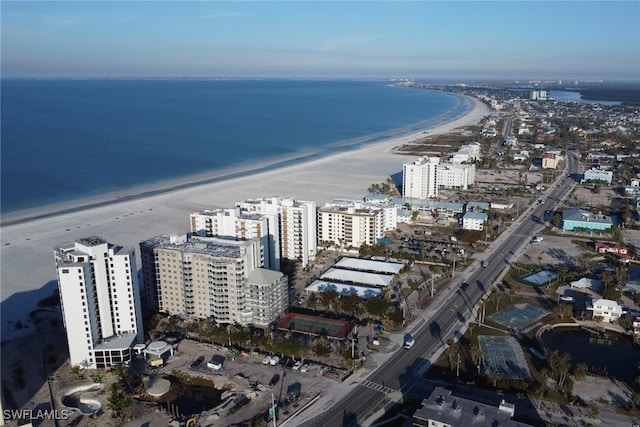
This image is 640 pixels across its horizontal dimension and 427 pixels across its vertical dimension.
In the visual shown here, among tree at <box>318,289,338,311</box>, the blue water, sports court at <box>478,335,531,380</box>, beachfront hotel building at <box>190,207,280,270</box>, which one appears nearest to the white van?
sports court at <box>478,335,531,380</box>

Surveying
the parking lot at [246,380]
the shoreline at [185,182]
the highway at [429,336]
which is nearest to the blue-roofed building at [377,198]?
the highway at [429,336]

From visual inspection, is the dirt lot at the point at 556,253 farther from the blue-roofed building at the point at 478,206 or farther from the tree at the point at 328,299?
the tree at the point at 328,299

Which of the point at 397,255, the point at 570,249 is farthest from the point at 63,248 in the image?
the point at 570,249

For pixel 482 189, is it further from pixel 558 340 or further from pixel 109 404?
pixel 109 404

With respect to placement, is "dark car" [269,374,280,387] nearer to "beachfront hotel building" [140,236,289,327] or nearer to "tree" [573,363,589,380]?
"beachfront hotel building" [140,236,289,327]

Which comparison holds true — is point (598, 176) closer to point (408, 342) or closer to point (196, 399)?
point (408, 342)

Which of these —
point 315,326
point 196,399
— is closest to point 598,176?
point 315,326

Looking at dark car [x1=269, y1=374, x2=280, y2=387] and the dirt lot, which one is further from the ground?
the dirt lot
